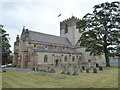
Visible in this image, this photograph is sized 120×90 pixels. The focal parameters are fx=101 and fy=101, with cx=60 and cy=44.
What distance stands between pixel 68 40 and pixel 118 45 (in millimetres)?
29784

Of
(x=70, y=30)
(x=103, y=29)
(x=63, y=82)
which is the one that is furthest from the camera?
(x=70, y=30)

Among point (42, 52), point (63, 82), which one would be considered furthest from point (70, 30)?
point (63, 82)

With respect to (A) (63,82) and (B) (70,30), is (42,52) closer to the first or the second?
(A) (63,82)

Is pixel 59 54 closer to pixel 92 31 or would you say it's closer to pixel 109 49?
pixel 92 31

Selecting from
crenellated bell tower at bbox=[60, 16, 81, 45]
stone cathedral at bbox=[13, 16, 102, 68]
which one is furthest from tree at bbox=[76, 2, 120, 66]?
crenellated bell tower at bbox=[60, 16, 81, 45]

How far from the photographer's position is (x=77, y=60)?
1724 inches

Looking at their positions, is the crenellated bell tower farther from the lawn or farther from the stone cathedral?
the lawn

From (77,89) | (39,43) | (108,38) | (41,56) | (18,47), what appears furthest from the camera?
(18,47)

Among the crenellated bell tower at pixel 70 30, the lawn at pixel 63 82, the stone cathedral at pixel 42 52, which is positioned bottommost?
the lawn at pixel 63 82

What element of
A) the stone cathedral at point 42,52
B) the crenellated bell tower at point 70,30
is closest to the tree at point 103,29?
the stone cathedral at point 42,52

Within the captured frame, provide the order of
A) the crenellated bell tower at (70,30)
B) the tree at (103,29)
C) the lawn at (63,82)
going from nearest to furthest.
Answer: the lawn at (63,82) → the tree at (103,29) → the crenellated bell tower at (70,30)

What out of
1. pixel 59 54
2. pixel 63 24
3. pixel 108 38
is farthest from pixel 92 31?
pixel 63 24

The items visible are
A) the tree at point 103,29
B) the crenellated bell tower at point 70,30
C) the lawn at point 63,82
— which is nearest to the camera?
the lawn at point 63,82

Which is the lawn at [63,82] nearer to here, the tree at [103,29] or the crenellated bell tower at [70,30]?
the tree at [103,29]
